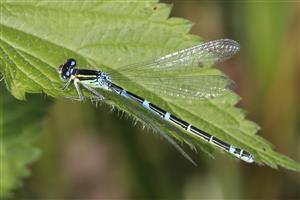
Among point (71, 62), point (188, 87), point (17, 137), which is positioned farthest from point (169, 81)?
point (17, 137)

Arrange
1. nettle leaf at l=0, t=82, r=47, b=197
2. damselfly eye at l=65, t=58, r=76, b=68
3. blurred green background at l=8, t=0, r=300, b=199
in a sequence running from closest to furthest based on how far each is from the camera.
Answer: damselfly eye at l=65, t=58, r=76, b=68
nettle leaf at l=0, t=82, r=47, b=197
blurred green background at l=8, t=0, r=300, b=199

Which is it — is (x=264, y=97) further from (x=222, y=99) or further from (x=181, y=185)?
(x=222, y=99)

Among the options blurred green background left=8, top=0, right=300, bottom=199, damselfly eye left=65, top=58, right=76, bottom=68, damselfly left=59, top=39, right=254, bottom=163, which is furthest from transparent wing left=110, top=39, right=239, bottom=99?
blurred green background left=8, top=0, right=300, bottom=199

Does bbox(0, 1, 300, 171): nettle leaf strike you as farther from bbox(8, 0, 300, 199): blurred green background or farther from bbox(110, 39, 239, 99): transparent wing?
bbox(8, 0, 300, 199): blurred green background

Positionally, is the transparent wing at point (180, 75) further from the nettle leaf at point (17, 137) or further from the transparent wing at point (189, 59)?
the nettle leaf at point (17, 137)

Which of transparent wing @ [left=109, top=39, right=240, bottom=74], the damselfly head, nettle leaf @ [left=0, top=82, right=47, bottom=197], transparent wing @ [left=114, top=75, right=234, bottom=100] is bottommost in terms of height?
nettle leaf @ [left=0, top=82, right=47, bottom=197]

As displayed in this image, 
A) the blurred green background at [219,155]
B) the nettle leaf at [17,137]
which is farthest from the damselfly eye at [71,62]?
the blurred green background at [219,155]

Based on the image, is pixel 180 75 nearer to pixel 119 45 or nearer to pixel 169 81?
pixel 169 81

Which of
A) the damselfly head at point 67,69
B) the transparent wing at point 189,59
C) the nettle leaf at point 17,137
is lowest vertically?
the nettle leaf at point 17,137
